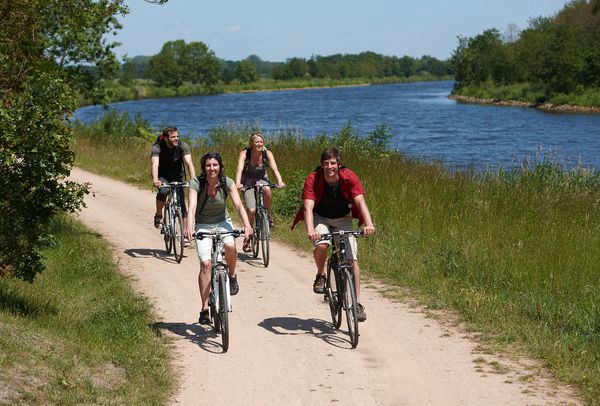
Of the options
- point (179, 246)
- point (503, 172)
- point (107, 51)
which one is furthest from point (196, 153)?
point (179, 246)

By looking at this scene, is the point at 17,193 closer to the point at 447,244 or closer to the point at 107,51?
the point at 447,244

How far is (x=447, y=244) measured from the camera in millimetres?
13148

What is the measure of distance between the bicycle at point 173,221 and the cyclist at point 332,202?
4358 millimetres

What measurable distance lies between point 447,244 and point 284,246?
269 cm

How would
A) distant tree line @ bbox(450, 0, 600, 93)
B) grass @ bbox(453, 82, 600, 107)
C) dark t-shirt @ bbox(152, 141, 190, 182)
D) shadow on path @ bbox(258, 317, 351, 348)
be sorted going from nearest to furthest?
1. shadow on path @ bbox(258, 317, 351, 348)
2. dark t-shirt @ bbox(152, 141, 190, 182)
3. grass @ bbox(453, 82, 600, 107)
4. distant tree line @ bbox(450, 0, 600, 93)

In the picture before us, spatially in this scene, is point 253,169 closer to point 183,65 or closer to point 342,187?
point 342,187

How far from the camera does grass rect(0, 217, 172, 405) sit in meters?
6.96

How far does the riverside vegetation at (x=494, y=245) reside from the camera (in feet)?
29.4

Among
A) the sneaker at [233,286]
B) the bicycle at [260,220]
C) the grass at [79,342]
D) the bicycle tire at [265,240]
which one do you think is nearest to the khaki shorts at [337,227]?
the sneaker at [233,286]

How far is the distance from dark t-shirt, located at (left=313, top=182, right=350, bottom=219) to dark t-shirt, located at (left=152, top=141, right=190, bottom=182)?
15.4ft

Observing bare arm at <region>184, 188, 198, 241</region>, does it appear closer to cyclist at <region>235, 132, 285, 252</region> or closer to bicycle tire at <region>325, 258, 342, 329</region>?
bicycle tire at <region>325, 258, 342, 329</region>

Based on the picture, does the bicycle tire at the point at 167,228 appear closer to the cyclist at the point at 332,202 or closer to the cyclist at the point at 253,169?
the cyclist at the point at 253,169

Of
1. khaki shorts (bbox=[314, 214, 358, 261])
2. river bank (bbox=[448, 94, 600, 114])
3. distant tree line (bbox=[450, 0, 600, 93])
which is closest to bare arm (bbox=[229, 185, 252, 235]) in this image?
khaki shorts (bbox=[314, 214, 358, 261])

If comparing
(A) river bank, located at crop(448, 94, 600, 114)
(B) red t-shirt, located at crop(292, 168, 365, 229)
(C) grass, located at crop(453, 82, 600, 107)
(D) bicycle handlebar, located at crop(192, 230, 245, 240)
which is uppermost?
(B) red t-shirt, located at crop(292, 168, 365, 229)
